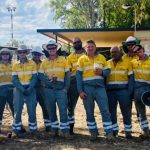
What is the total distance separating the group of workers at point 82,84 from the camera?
9062 mm

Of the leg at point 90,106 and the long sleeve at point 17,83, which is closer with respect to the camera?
the leg at point 90,106

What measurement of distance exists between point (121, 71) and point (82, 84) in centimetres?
83

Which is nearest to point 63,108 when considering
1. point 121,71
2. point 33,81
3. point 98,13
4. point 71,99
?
point 71,99

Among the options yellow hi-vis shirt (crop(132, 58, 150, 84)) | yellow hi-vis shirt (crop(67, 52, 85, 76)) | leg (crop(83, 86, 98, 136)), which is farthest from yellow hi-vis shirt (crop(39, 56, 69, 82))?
yellow hi-vis shirt (crop(132, 58, 150, 84))

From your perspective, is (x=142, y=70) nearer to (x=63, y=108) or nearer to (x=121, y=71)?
(x=121, y=71)

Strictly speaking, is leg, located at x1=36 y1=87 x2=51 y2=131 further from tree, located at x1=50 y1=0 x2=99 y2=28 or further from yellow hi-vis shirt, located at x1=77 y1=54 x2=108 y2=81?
tree, located at x1=50 y1=0 x2=99 y2=28

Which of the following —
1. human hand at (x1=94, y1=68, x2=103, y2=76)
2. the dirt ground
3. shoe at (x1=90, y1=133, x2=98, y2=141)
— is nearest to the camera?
the dirt ground

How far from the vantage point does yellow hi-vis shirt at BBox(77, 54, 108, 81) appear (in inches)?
355

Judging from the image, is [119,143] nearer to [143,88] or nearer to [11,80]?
[143,88]

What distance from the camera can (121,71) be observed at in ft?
30.2

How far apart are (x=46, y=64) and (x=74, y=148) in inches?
76.0

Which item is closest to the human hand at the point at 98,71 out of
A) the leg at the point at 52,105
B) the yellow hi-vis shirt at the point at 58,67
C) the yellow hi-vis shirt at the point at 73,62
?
the yellow hi-vis shirt at the point at 58,67

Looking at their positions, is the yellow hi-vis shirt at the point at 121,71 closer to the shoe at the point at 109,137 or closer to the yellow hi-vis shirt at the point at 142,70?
the yellow hi-vis shirt at the point at 142,70

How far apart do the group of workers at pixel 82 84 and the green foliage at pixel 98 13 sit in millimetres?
22141
